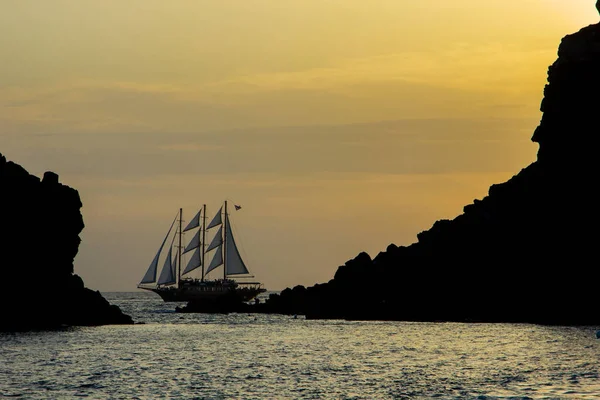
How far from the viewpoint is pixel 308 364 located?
68.3 metres

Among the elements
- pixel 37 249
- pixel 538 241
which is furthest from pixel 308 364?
pixel 538 241

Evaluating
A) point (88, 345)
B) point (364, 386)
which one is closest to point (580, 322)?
point (88, 345)

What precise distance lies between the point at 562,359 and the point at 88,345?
1523 inches

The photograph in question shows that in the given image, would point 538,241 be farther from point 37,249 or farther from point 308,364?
point 308,364

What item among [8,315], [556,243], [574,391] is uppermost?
[556,243]

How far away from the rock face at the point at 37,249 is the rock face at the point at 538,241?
43090 millimetres

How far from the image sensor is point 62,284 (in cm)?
11044

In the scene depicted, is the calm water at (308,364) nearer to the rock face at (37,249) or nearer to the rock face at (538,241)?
the rock face at (37,249)

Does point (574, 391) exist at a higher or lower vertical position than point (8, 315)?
lower

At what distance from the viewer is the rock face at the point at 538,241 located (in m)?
115

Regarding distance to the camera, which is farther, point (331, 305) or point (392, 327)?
point (331, 305)

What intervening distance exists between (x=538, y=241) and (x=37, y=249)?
183ft

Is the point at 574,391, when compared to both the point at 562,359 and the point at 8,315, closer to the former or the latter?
the point at 562,359

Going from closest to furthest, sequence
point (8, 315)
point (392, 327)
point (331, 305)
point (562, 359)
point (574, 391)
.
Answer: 1. point (574, 391)
2. point (562, 359)
3. point (8, 315)
4. point (392, 327)
5. point (331, 305)
